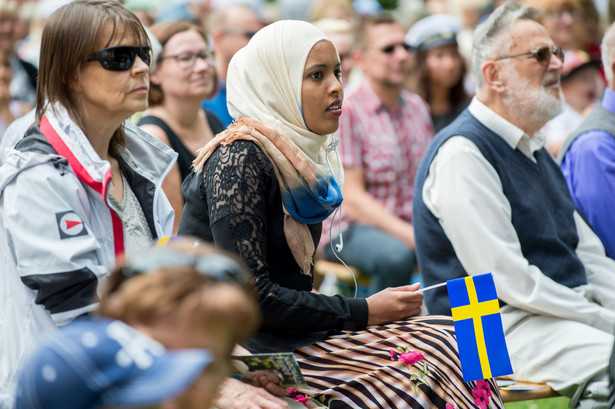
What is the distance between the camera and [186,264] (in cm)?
152

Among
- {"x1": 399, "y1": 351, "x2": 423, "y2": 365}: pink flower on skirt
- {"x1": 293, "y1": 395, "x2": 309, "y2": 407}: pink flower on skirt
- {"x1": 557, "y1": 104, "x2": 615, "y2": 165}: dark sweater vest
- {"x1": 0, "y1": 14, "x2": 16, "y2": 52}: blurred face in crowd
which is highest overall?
{"x1": 0, "y1": 14, "x2": 16, "y2": 52}: blurred face in crowd

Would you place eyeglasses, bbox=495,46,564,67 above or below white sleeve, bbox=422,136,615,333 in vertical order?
above

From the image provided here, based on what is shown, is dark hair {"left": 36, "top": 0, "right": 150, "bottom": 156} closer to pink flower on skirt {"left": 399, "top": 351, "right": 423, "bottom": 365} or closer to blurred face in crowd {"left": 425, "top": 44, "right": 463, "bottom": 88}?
pink flower on skirt {"left": 399, "top": 351, "right": 423, "bottom": 365}

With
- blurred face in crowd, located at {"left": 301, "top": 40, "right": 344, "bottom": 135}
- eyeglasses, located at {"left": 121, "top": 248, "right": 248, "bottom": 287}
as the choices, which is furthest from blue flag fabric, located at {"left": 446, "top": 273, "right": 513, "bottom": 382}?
eyeglasses, located at {"left": 121, "top": 248, "right": 248, "bottom": 287}

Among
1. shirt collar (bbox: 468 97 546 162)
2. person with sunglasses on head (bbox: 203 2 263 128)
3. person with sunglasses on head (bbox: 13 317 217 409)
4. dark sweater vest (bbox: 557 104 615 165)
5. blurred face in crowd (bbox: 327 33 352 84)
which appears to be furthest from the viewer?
blurred face in crowd (bbox: 327 33 352 84)

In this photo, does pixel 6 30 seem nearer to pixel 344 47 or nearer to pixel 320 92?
pixel 344 47

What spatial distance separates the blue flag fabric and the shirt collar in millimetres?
1241

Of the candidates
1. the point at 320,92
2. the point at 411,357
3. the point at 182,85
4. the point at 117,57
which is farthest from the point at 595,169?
the point at 117,57

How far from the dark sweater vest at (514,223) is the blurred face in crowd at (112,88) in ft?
5.00

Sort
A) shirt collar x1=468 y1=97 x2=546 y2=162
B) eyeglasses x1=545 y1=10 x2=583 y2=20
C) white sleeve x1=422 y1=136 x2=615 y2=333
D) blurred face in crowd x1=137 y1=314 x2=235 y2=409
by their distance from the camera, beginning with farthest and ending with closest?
eyeglasses x1=545 y1=10 x2=583 y2=20 → shirt collar x1=468 y1=97 x2=546 y2=162 → white sleeve x1=422 y1=136 x2=615 y2=333 → blurred face in crowd x1=137 y1=314 x2=235 y2=409

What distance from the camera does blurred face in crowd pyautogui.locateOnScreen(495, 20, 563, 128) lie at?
429 centimetres

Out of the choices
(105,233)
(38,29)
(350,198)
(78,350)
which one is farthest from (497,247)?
(38,29)

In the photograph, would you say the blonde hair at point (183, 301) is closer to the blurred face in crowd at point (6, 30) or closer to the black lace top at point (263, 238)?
the black lace top at point (263, 238)

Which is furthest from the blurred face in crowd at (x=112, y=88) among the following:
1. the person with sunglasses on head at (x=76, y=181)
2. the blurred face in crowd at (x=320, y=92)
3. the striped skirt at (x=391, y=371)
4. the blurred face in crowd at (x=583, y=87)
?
the blurred face in crowd at (x=583, y=87)
